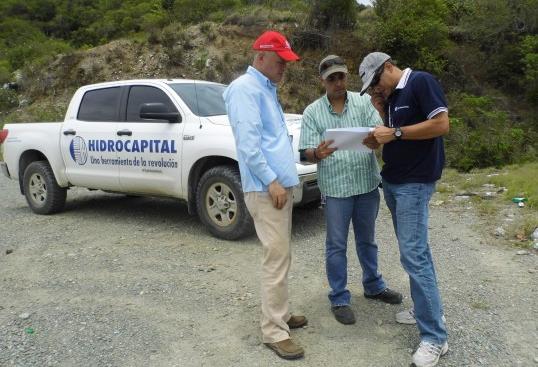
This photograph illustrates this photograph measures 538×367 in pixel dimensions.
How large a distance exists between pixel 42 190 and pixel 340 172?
5.35m

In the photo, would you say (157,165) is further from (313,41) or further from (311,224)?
(313,41)

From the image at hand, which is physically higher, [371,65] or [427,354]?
[371,65]

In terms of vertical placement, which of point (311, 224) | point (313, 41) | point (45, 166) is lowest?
point (311, 224)

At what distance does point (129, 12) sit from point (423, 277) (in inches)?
1759

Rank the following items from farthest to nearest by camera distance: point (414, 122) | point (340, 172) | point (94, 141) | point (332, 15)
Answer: point (332, 15)
point (94, 141)
point (340, 172)
point (414, 122)

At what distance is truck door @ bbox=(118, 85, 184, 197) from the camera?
5.84 metres

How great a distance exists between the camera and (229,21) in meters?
22.4

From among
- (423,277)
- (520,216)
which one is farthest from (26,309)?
(520,216)

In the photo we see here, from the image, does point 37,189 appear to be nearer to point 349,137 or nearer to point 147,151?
point 147,151

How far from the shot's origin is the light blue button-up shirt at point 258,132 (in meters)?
3.00

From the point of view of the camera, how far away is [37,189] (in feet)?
24.1

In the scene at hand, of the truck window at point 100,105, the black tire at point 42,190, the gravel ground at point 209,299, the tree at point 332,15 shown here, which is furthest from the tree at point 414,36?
the black tire at point 42,190

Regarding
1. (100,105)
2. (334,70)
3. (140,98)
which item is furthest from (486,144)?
(334,70)

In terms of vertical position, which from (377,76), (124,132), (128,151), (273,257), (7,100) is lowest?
(7,100)
